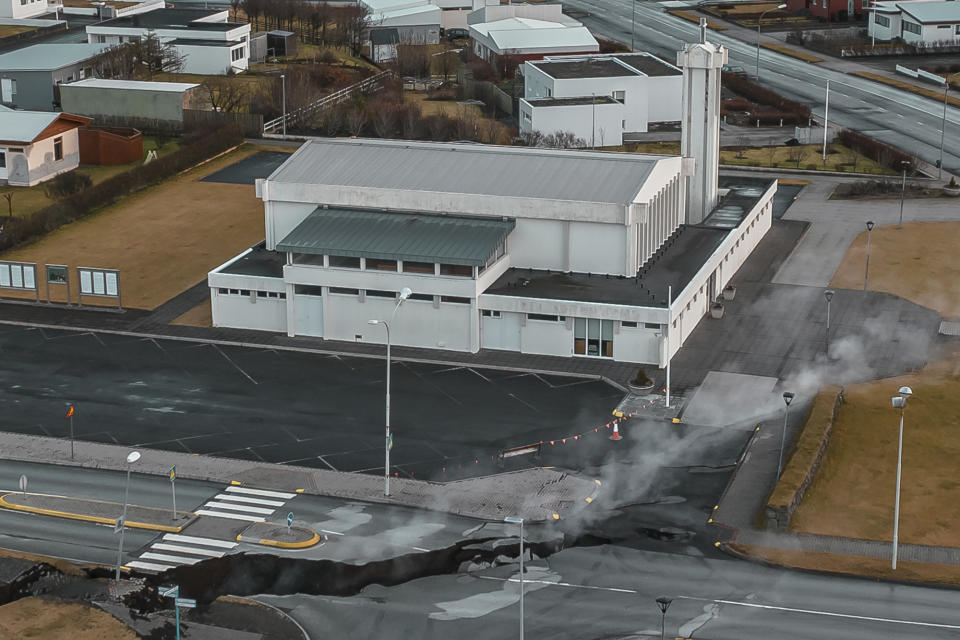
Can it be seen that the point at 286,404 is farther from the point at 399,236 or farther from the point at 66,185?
Result: the point at 66,185

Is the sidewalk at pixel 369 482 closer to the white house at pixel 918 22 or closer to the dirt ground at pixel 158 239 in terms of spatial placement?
the dirt ground at pixel 158 239

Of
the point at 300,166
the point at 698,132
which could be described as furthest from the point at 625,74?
the point at 300,166

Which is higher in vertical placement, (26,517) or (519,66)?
(519,66)

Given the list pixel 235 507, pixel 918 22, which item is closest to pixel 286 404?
pixel 235 507

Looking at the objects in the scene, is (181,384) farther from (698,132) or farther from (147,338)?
(698,132)

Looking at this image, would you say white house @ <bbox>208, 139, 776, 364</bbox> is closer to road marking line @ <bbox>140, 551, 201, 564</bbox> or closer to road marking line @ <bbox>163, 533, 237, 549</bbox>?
road marking line @ <bbox>163, 533, 237, 549</bbox>

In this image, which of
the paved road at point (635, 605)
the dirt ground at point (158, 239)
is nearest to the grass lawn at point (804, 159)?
the dirt ground at point (158, 239)
